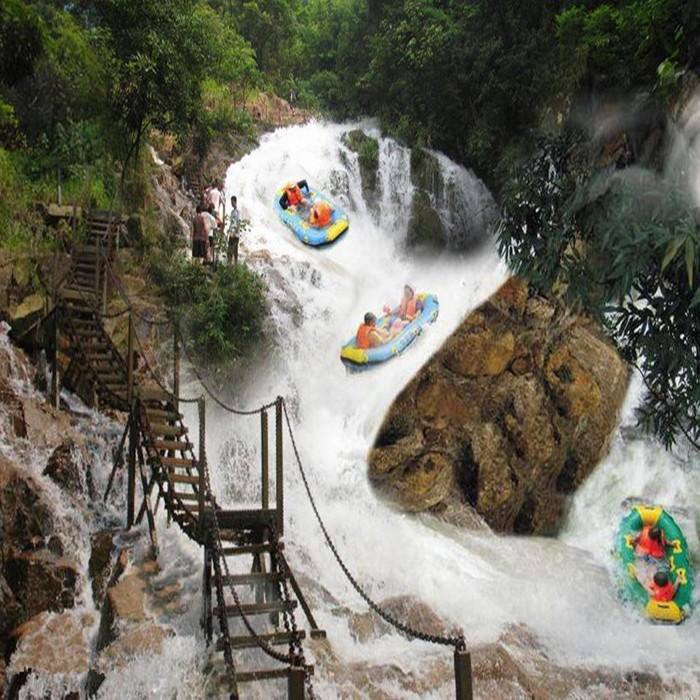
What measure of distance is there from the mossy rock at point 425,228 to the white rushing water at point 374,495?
389 millimetres

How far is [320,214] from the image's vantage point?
18.6 m

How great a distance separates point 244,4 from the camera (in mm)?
29719

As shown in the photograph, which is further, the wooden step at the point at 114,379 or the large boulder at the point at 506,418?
the large boulder at the point at 506,418

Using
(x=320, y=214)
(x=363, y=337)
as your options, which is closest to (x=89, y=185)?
(x=363, y=337)

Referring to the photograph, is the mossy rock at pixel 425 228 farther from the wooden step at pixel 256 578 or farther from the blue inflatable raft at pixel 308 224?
the wooden step at pixel 256 578

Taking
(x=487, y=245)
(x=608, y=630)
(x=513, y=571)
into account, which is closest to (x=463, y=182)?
(x=487, y=245)

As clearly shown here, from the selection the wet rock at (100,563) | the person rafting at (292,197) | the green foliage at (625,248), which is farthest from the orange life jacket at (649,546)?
the person rafting at (292,197)

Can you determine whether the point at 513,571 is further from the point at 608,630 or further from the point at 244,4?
the point at 244,4

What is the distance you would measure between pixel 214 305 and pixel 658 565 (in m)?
8.56

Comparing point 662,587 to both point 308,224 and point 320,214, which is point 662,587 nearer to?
point 308,224

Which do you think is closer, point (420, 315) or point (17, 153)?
point (17, 153)

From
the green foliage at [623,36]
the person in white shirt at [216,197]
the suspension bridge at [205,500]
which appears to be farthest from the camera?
the person in white shirt at [216,197]

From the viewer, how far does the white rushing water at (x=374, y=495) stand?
29.9ft

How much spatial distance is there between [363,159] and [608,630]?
50.3 ft
